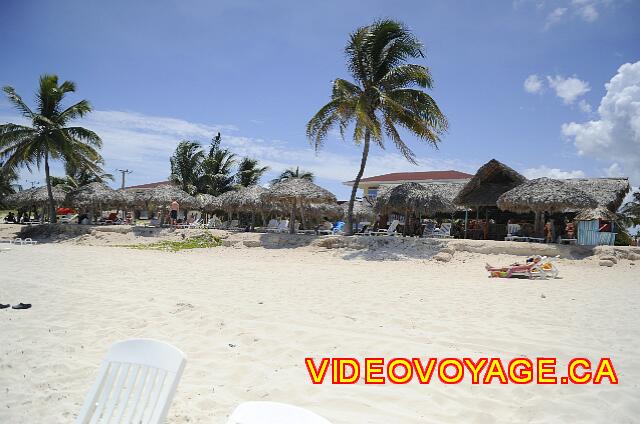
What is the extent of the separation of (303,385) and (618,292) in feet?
21.7

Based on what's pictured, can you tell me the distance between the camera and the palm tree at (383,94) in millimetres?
13828

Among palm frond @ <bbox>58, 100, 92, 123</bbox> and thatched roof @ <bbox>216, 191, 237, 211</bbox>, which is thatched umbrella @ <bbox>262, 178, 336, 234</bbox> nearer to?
thatched roof @ <bbox>216, 191, 237, 211</bbox>

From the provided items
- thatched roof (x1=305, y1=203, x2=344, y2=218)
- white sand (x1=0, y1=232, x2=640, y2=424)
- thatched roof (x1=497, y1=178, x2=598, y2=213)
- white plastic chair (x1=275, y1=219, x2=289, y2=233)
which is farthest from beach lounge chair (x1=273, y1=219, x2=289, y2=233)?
white sand (x1=0, y1=232, x2=640, y2=424)

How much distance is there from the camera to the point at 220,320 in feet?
14.6

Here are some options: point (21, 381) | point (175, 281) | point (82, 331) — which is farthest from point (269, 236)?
point (21, 381)

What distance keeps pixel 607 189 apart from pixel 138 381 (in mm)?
19126

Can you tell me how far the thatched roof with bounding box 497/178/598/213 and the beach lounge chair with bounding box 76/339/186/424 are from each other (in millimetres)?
13422

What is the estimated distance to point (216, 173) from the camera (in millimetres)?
27688

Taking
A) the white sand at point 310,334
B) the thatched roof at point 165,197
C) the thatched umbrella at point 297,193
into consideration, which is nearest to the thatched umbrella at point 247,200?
the thatched roof at point 165,197

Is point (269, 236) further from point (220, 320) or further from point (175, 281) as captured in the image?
point (220, 320)

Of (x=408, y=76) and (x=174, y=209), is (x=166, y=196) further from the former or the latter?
(x=408, y=76)

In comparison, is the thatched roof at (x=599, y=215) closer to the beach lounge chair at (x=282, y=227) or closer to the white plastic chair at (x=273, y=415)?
the beach lounge chair at (x=282, y=227)

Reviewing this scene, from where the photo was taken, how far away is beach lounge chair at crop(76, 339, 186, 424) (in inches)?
61.8

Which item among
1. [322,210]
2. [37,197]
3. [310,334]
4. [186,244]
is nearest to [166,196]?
[186,244]
